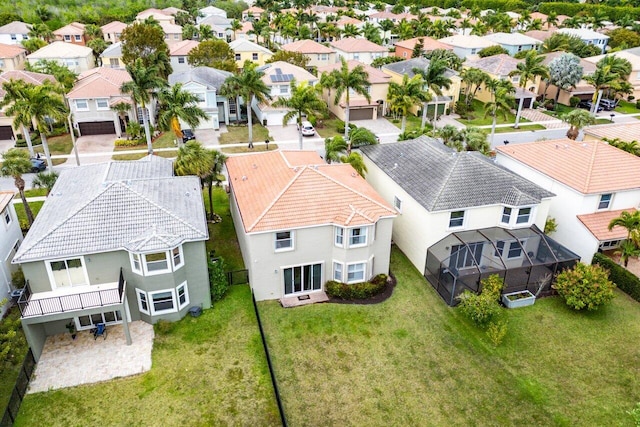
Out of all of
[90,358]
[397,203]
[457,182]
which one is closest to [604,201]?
[457,182]

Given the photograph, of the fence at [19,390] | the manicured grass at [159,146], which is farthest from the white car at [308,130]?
the fence at [19,390]

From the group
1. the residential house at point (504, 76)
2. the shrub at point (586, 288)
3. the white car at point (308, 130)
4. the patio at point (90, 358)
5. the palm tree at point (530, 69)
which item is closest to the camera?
the patio at point (90, 358)

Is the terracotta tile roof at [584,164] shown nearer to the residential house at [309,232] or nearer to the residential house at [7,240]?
the residential house at [309,232]

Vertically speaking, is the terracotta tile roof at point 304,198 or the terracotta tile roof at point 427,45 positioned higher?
the terracotta tile roof at point 427,45

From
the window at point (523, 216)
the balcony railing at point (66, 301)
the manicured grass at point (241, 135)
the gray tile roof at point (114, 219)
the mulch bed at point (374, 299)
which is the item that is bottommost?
the mulch bed at point (374, 299)

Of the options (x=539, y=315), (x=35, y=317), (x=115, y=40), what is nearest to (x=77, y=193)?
(x=35, y=317)

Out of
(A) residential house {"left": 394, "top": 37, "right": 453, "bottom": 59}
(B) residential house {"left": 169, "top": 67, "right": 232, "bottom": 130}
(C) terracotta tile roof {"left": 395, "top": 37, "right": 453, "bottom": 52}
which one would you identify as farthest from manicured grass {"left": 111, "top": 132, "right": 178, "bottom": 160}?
(C) terracotta tile roof {"left": 395, "top": 37, "right": 453, "bottom": 52}

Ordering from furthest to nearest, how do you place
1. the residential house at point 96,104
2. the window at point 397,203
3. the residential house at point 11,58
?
the residential house at point 11,58
the residential house at point 96,104
the window at point 397,203
